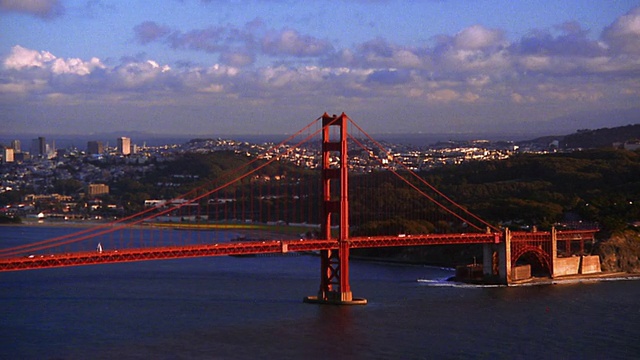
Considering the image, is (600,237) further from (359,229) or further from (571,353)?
(571,353)

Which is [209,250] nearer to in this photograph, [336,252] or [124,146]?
[336,252]

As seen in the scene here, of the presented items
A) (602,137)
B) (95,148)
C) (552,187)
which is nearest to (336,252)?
(552,187)

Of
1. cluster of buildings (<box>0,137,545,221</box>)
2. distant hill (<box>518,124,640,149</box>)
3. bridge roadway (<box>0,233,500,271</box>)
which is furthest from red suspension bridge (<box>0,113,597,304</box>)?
distant hill (<box>518,124,640,149</box>)

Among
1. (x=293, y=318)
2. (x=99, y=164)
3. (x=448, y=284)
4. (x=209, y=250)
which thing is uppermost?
(x=99, y=164)

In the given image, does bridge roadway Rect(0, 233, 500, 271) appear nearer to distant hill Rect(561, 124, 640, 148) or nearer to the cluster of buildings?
the cluster of buildings

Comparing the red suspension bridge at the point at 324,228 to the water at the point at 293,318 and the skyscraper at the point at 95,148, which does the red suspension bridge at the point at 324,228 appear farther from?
the skyscraper at the point at 95,148

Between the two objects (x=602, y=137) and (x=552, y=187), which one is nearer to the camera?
(x=552, y=187)
